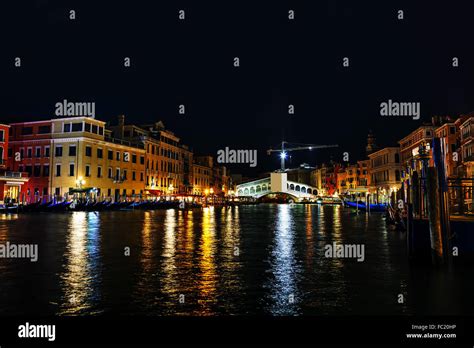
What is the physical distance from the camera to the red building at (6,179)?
4035 centimetres

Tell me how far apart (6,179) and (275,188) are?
9118 cm

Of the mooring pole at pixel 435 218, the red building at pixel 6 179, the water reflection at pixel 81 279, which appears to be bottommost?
the water reflection at pixel 81 279

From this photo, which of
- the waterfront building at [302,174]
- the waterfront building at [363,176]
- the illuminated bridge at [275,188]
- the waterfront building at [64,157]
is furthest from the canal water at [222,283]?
the waterfront building at [302,174]

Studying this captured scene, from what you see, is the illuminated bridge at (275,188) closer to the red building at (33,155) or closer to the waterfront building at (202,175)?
the waterfront building at (202,175)

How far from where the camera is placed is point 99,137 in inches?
1891

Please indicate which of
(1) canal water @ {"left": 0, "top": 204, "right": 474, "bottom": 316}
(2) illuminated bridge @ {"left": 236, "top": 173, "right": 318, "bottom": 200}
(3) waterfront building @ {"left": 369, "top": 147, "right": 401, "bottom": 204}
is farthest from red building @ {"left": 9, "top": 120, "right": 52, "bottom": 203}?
(2) illuminated bridge @ {"left": 236, "top": 173, "right": 318, "bottom": 200}

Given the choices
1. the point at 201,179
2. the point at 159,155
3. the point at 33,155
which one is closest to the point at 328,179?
the point at 201,179

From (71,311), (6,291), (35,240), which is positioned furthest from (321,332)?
(35,240)

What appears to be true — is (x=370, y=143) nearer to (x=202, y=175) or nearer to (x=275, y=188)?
(x=275, y=188)

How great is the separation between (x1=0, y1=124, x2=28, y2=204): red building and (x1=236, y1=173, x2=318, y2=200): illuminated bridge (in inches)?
3430

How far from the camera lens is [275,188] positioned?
125 meters

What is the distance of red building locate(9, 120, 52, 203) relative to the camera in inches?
1825

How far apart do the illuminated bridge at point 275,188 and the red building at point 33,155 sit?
276 feet

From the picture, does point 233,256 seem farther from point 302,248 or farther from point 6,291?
point 6,291
